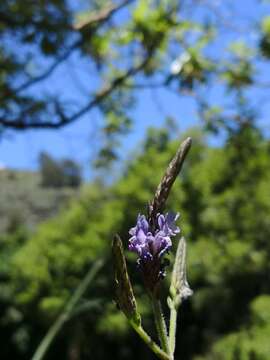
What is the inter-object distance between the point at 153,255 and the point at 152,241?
0.04ft

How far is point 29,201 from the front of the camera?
13523 millimetres

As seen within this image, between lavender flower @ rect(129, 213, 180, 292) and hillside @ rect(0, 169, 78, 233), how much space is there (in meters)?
11.3

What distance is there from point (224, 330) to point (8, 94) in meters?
5.83

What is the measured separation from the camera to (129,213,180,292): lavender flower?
1.78 feet

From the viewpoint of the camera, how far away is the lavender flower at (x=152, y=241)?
54 cm

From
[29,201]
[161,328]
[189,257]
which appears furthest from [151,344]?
[29,201]

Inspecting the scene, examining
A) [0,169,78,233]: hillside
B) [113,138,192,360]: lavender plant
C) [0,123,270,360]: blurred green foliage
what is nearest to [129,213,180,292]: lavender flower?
[113,138,192,360]: lavender plant

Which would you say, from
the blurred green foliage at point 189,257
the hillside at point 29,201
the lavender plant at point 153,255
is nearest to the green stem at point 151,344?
the lavender plant at point 153,255

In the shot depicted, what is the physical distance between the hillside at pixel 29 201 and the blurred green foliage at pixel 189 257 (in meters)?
1.38

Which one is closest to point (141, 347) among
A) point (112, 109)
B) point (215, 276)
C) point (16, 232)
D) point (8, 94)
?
point (215, 276)

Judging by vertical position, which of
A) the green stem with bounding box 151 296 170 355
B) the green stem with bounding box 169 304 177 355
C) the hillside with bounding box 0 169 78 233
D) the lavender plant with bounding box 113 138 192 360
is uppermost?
the lavender plant with bounding box 113 138 192 360

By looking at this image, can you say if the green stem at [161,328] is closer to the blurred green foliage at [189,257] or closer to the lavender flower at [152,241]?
the lavender flower at [152,241]

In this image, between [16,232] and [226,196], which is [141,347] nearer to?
[226,196]

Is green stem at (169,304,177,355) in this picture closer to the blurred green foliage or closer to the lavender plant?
the lavender plant
